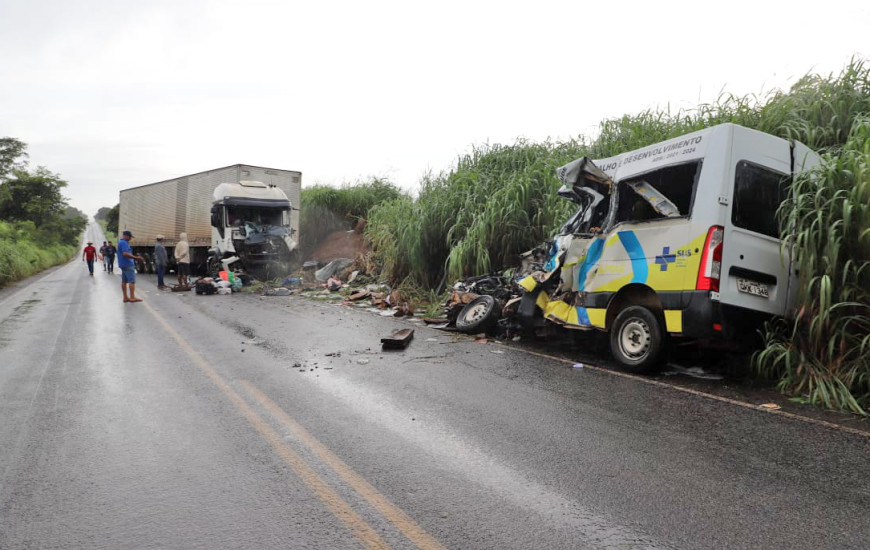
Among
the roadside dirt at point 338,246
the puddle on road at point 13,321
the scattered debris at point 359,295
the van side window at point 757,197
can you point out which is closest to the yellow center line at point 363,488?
the van side window at point 757,197

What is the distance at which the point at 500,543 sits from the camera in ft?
8.56

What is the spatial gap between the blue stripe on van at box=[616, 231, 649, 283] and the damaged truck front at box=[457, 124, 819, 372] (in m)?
0.01

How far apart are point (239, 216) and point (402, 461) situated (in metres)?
17.5

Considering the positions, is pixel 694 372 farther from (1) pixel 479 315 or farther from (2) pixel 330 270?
(2) pixel 330 270

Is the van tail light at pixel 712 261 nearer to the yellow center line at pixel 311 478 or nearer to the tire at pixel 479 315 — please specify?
the tire at pixel 479 315

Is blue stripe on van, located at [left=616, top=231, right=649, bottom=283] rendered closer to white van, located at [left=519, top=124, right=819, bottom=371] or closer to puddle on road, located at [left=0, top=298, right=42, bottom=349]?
white van, located at [left=519, top=124, right=819, bottom=371]

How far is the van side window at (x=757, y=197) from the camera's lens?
5.65 metres

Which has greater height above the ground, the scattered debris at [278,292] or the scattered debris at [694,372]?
the scattered debris at [694,372]

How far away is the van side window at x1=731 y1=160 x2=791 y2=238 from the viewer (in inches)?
223

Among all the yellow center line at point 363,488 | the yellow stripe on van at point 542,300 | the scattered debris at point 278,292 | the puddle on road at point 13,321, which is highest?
the yellow stripe on van at point 542,300

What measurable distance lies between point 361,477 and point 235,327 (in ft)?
23.3

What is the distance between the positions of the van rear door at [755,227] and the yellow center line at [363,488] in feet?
12.8

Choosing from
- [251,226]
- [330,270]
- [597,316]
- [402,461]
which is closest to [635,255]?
[597,316]

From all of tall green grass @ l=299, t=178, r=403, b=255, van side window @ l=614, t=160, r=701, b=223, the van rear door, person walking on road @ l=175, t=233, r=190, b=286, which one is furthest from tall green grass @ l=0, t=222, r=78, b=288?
the van rear door
